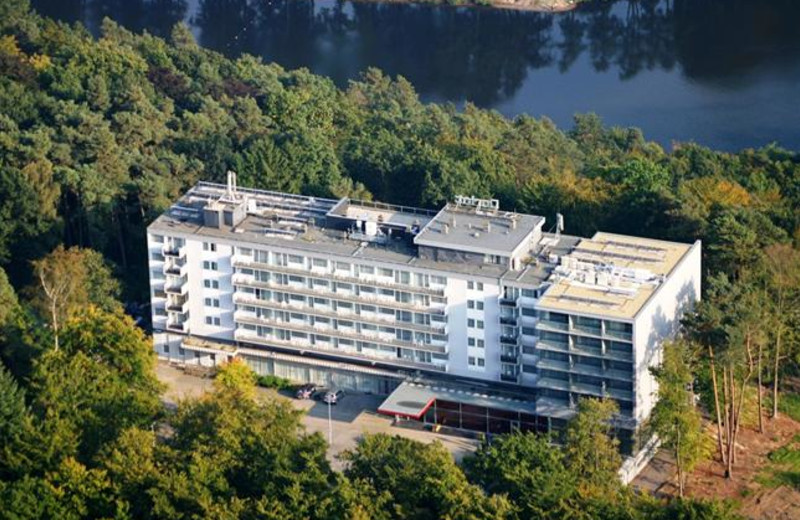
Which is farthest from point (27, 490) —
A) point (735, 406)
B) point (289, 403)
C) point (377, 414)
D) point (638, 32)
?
point (638, 32)

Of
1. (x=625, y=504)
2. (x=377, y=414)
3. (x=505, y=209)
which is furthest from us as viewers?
(x=505, y=209)

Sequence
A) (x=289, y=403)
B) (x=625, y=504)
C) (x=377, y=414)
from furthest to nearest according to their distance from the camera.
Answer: (x=377, y=414), (x=289, y=403), (x=625, y=504)

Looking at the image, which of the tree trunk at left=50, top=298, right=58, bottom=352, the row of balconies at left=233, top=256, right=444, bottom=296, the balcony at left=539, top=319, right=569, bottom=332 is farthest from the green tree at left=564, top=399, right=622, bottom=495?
the tree trunk at left=50, top=298, right=58, bottom=352

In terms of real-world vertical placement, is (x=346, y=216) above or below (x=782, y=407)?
above

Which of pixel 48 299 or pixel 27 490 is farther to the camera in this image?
pixel 48 299

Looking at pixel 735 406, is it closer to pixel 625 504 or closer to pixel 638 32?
pixel 625 504

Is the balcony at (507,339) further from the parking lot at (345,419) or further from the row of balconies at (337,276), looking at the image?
the parking lot at (345,419)

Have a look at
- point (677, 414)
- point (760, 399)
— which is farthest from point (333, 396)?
point (760, 399)
